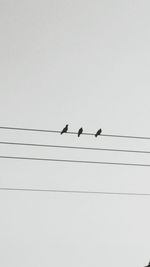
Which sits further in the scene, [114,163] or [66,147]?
[114,163]

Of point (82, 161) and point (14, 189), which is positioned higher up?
point (82, 161)

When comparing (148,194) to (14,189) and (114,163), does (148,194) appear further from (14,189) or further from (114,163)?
(14,189)

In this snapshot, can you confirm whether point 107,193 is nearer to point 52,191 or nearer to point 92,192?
point 92,192

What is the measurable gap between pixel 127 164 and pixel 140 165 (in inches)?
9.1

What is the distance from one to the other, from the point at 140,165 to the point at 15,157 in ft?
6.00

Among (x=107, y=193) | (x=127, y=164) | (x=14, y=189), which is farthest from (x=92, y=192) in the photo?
(x=14, y=189)

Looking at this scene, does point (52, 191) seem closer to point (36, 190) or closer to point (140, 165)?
point (36, 190)

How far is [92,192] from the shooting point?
675 centimetres

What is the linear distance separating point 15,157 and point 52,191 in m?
0.80

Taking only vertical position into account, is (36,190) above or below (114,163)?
below

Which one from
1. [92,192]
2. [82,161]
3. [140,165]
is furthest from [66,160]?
[140,165]

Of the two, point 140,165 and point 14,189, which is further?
point 140,165

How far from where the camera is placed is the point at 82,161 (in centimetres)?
648

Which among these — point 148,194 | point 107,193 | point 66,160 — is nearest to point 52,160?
point 66,160
